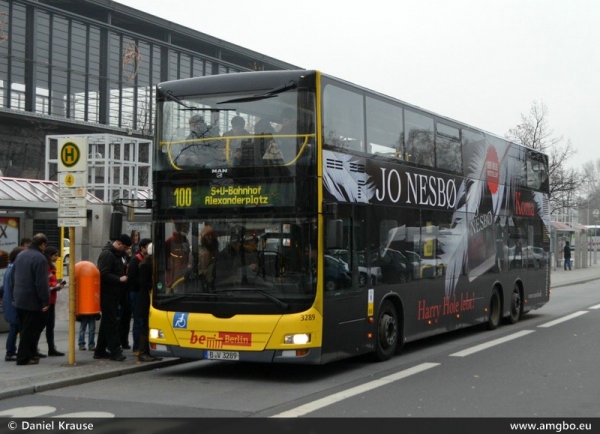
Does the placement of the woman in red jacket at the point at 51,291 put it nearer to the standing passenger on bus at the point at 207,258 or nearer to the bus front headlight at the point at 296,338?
the standing passenger on bus at the point at 207,258

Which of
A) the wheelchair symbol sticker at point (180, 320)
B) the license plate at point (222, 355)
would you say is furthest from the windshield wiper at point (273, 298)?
the wheelchair symbol sticker at point (180, 320)

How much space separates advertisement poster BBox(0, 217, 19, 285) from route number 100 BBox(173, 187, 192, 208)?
18.7 ft

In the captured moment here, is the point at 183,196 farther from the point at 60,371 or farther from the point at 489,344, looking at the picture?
the point at 489,344

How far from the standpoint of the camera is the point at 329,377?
37.6ft

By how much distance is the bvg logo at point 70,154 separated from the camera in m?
12.1

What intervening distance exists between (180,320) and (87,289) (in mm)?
2016

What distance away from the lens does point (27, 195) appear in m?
17.3

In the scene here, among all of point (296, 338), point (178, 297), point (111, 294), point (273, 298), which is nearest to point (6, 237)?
point (111, 294)

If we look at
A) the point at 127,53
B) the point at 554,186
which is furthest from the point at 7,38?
the point at 554,186

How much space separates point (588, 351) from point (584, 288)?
2077cm

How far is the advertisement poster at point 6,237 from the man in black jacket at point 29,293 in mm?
3963

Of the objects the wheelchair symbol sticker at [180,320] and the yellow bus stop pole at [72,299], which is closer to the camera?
the wheelchair symbol sticker at [180,320]

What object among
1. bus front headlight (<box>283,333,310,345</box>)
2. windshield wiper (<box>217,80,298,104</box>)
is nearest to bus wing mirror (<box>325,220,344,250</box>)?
bus front headlight (<box>283,333,310,345</box>)

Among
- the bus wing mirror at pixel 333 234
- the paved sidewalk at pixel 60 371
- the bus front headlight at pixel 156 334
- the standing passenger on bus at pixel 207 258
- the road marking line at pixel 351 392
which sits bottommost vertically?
the road marking line at pixel 351 392
